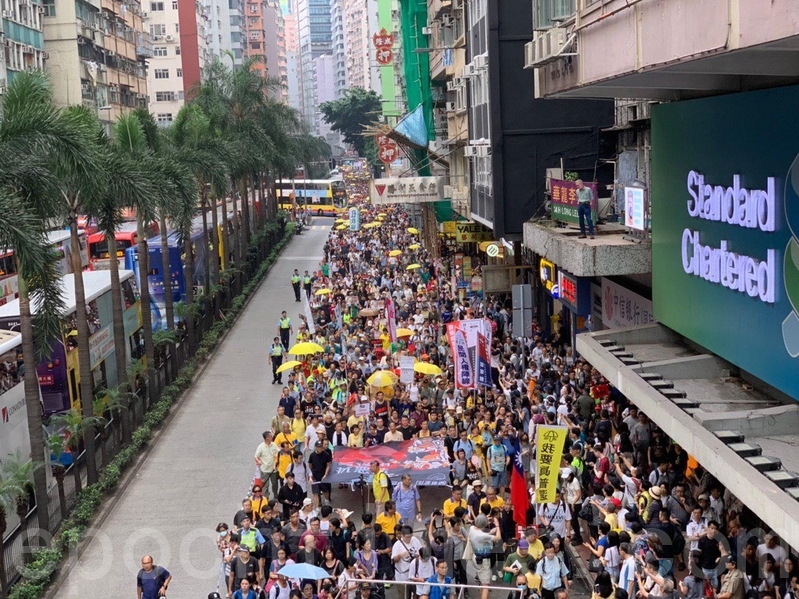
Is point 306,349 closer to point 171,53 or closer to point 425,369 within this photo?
point 425,369

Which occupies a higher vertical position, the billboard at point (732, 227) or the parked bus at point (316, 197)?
the billboard at point (732, 227)

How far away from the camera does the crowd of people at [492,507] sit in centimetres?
1168

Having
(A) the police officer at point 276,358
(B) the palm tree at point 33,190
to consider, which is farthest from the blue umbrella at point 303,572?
(A) the police officer at point 276,358

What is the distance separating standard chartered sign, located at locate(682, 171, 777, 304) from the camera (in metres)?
12.0

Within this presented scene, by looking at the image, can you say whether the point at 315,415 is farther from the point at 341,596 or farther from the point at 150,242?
the point at 150,242

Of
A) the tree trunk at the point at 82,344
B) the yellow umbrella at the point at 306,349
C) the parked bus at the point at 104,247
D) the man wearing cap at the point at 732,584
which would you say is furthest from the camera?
the parked bus at the point at 104,247

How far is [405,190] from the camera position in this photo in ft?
123

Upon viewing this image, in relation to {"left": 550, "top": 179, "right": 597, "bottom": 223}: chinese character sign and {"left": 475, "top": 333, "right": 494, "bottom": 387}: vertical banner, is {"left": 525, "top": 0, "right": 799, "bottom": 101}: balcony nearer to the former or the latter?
{"left": 550, "top": 179, "right": 597, "bottom": 223}: chinese character sign

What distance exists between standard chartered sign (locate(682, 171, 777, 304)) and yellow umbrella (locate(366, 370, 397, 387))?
711 centimetres

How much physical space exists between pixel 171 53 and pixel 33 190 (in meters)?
90.0

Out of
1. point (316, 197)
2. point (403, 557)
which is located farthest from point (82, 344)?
point (316, 197)

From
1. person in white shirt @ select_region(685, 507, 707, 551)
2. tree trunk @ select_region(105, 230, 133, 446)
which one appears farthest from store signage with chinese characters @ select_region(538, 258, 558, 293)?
person in white shirt @ select_region(685, 507, 707, 551)

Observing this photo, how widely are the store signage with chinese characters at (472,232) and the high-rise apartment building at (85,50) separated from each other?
2321cm

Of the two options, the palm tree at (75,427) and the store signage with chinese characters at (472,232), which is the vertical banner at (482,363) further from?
the store signage with chinese characters at (472,232)
